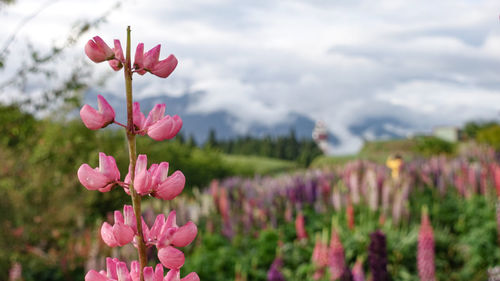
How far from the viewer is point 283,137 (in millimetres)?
44750

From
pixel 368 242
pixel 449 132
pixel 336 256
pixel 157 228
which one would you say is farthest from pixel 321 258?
pixel 449 132

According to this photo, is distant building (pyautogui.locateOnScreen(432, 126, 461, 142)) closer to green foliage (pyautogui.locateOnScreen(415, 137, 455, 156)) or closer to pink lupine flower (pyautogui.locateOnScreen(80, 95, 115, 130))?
green foliage (pyautogui.locateOnScreen(415, 137, 455, 156))

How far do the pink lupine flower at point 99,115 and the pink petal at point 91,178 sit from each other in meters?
0.09

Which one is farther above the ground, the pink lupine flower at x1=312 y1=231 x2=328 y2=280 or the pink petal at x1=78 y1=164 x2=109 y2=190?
the pink petal at x1=78 y1=164 x2=109 y2=190

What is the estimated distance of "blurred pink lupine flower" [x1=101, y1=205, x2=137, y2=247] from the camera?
3.51 ft

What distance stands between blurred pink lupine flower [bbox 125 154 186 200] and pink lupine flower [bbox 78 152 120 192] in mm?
41

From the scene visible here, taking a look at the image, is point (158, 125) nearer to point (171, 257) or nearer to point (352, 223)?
point (171, 257)

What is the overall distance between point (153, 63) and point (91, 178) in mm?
278

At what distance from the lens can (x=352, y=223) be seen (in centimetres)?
712

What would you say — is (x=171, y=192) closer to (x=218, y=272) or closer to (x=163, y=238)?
(x=163, y=238)

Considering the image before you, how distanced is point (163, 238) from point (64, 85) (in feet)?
15.0

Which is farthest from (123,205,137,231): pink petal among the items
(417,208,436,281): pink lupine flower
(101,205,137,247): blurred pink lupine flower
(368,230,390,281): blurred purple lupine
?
(417,208,436,281): pink lupine flower

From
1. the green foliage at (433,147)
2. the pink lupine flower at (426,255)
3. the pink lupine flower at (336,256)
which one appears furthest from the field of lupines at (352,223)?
the green foliage at (433,147)

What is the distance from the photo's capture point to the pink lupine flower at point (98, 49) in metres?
1.12
